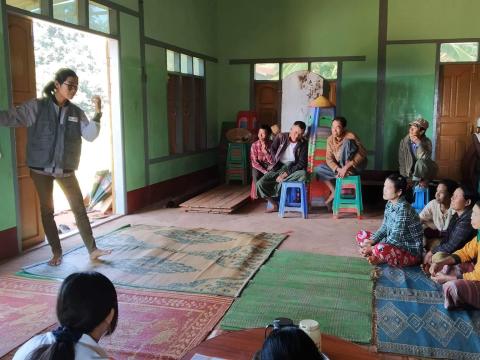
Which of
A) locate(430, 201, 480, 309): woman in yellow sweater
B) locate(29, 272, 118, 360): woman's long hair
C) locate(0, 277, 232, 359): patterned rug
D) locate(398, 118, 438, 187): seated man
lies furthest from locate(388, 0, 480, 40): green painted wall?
locate(29, 272, 118, 360): woman's long hair

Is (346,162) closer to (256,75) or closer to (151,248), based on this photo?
(151,248)

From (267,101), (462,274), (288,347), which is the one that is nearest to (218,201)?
(267,101)

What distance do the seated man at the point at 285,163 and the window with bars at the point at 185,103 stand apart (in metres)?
1.89

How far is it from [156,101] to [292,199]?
2.43m

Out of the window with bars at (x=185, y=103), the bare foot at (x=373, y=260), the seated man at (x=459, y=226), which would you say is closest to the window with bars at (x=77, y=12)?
the window with bars at (x=185, y=103)

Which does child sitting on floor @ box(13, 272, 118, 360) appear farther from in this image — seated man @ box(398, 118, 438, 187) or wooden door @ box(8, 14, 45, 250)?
seated man @ box(398, 118, 438, 187)

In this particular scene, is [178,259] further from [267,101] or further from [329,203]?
[267,101]

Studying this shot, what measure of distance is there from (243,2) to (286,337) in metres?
8.60

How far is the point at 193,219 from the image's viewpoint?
19.7 ft

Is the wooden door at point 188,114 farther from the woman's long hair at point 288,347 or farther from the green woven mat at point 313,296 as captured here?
the woman's long hair at point 288,347

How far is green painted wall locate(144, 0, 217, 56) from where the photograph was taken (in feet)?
22.1

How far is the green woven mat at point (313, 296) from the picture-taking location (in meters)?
2.97

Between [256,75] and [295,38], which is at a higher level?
[295,38]

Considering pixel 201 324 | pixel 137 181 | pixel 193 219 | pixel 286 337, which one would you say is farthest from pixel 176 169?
pixel 286 337
